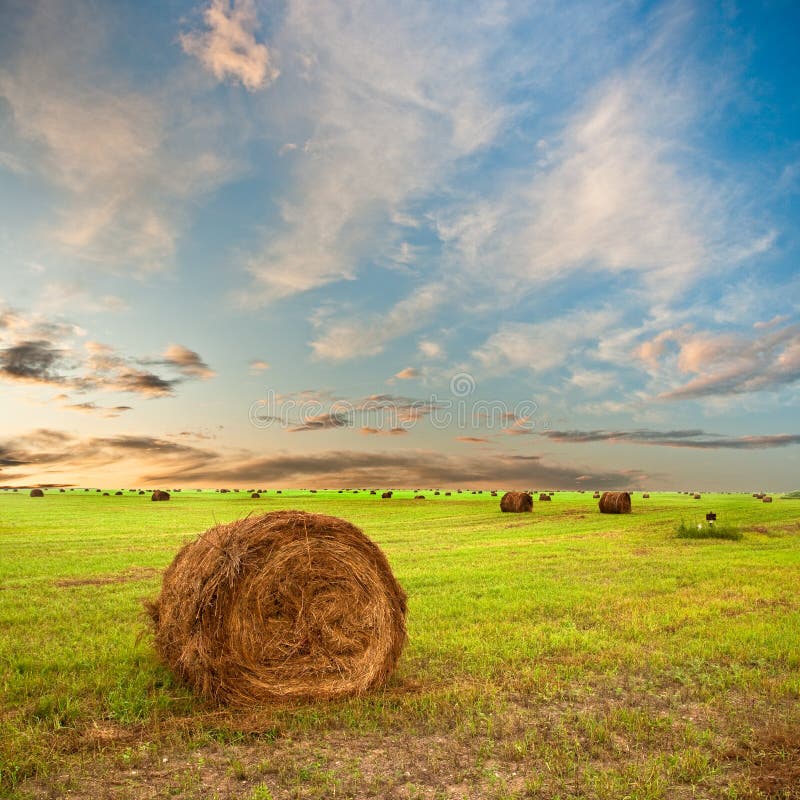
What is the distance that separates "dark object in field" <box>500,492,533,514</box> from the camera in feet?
151

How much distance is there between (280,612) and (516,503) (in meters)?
39.1

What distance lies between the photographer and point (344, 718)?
23.5 ft

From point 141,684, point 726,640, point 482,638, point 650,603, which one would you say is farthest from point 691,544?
point 141,684

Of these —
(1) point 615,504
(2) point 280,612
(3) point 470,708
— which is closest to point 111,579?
(2) point 280,612

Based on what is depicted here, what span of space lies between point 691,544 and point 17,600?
22.1 m

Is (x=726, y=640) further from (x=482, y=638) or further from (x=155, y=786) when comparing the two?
(x=155, y=786)

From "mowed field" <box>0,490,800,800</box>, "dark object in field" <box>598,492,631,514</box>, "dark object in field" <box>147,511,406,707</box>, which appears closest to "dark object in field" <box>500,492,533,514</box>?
"dark object in field" <box>598,492,631,514</box>

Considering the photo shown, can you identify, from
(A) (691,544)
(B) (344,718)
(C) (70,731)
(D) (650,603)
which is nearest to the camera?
(C) (70,731)

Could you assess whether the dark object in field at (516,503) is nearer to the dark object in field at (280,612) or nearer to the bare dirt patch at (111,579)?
the bare dirt patch at (111,579)

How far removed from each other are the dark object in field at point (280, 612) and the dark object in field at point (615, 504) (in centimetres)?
3808

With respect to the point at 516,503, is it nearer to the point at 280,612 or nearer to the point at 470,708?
the point at 280,612

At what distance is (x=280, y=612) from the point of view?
8.57 meters

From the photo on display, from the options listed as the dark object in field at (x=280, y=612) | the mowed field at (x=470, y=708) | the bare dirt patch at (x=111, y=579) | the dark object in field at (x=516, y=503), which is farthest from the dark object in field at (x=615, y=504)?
the dark object in field at (x=280, y=612)

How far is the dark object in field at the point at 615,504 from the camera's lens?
43.9 metres
